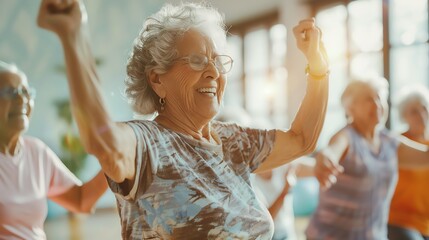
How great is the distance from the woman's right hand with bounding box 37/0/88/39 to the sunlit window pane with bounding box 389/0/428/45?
5695 mm

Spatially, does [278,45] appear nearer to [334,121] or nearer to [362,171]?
[334,121]

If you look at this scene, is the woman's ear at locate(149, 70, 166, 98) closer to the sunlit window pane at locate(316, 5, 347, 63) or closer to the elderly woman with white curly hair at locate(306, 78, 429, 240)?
the elderly woman with white curly hair at locate(306, 78, 429, 240)

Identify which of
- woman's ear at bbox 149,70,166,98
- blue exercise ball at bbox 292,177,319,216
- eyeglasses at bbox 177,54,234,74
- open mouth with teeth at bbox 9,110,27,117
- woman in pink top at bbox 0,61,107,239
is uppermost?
eyeglasses at bbox 177,54,234,74

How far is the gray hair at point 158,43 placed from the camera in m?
1.37

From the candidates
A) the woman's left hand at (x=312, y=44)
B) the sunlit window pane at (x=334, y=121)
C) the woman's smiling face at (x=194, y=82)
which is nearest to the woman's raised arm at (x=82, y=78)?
the woman's smiling face at (x=194, y=82)

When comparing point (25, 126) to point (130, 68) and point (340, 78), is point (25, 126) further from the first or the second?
point (340, 78)

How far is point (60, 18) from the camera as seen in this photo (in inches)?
39.8

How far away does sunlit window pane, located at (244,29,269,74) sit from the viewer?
888 centimetres

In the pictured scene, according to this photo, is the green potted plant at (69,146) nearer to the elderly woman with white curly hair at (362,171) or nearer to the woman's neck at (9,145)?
the elderly woman with white curly hair at (362,171)

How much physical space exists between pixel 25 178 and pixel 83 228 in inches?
102

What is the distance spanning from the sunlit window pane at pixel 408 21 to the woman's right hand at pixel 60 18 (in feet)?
18.7

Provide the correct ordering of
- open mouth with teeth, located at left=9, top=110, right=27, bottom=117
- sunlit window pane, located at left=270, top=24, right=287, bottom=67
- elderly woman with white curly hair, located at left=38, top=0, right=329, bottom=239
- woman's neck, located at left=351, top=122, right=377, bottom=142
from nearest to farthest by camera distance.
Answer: elderly woman with white curly hair, located at left=38, top=0, right=329, bottom=239 < open mouth with teeth, located at left=9, top=110, right=27, bottom=117 < woman's neck, located at left=351, top=122, right=377, bottom=142 < sunlit window pane, located at left=270, top=24, right=287, bottom=67

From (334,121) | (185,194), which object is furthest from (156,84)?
(334,121)

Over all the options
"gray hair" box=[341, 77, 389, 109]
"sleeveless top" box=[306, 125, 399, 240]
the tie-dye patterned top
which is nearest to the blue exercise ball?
"gray hair" box=[341, 77, 389, 109]
